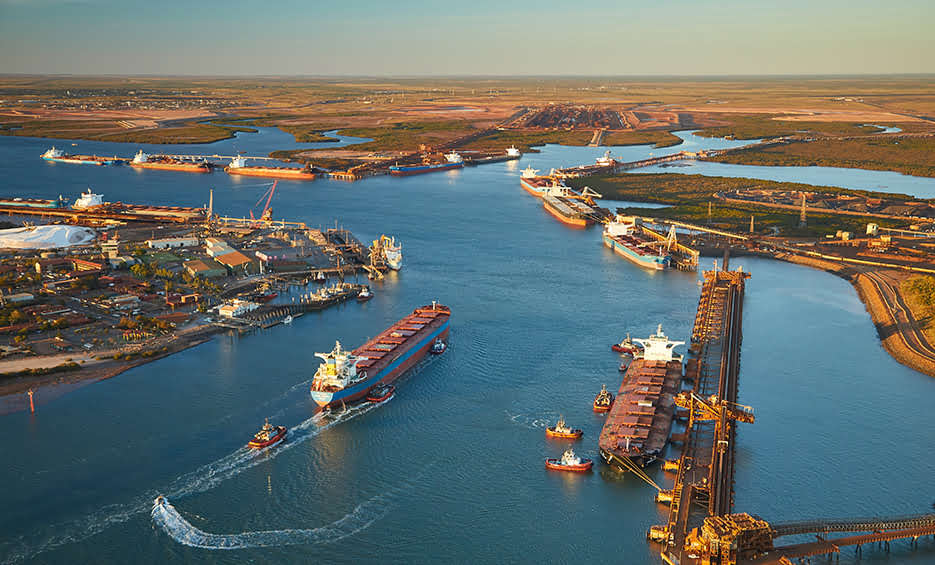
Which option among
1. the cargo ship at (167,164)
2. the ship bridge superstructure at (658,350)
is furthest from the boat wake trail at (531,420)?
the cargo ship at (167,164)

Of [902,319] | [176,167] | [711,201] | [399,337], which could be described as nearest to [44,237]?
[399,337]

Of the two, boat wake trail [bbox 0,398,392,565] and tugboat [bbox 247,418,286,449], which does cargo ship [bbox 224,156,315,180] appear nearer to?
boat wake trail [bbox 0,398,392,565]

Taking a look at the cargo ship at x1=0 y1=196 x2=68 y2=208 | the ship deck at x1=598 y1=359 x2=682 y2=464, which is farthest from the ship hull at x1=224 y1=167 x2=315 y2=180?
the ship deck at x1=598 y1=359 x2=682 y2=464

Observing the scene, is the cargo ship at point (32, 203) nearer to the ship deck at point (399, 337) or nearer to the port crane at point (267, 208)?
the port crane at point (267, 208)

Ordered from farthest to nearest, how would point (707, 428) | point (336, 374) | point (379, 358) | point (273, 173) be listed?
point (273, 173) < point (379, 358) < point (336, 374) < point (707, 428)

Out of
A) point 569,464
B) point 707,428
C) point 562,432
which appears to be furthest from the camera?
point 707,428

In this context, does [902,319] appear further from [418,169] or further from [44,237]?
[418,169]

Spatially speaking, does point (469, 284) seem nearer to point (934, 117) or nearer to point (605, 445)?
point (605, 445)
